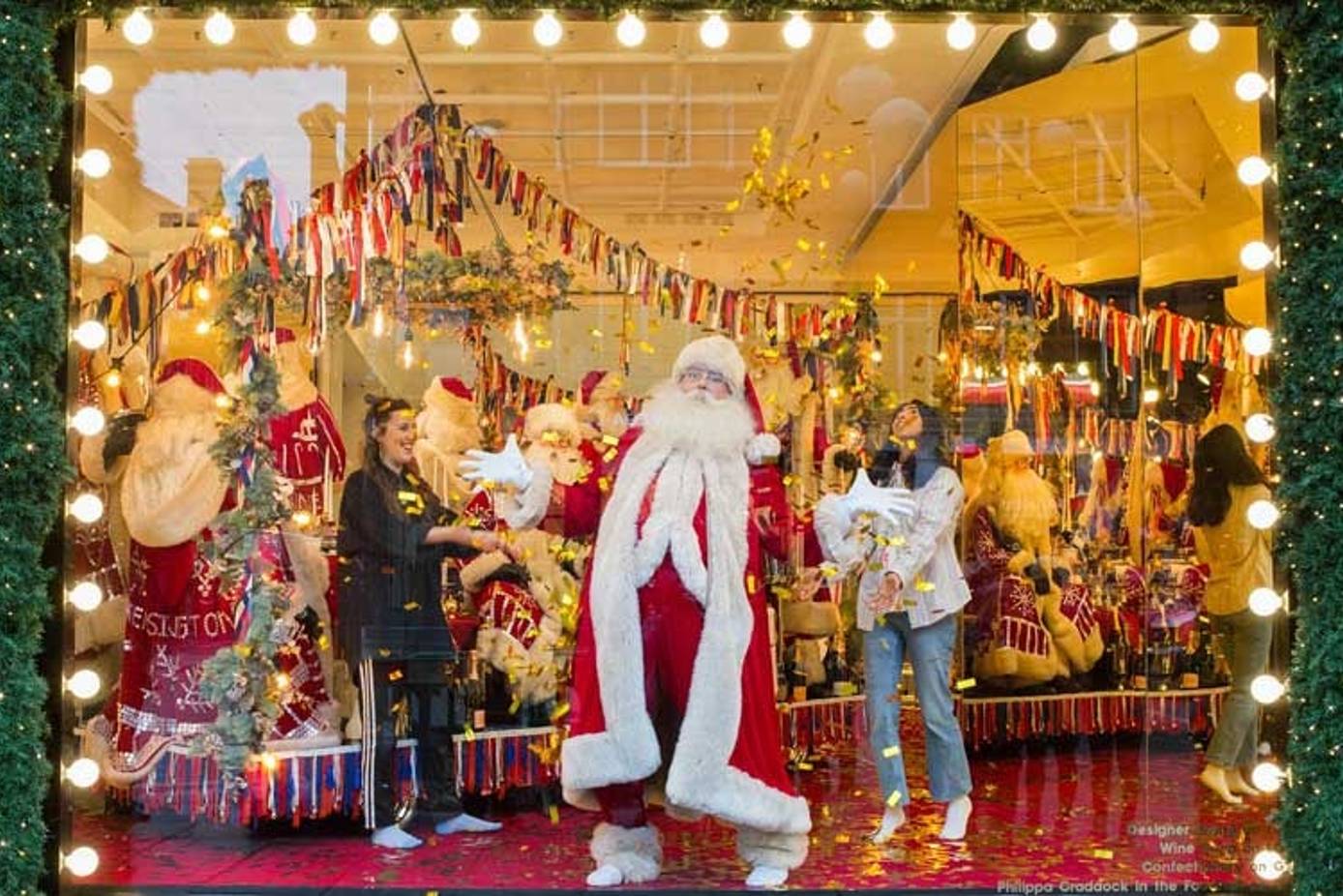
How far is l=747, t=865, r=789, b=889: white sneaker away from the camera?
4.22m

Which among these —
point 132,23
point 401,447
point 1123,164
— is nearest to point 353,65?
point 132,23

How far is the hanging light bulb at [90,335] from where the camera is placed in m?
4.20

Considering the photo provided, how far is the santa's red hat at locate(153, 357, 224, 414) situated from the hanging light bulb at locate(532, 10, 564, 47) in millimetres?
1575

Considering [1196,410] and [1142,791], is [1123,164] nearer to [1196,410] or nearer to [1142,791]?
[1196,410]

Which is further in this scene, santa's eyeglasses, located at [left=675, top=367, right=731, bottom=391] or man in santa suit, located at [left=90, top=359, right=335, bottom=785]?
man in santa suit, located at [left=90, top=359, right=335, bottom=785]

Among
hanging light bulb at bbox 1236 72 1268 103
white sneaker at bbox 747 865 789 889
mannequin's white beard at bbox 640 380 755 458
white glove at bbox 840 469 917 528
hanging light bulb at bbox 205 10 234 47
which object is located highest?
hanging light bulb at bbox 205 10 234 47

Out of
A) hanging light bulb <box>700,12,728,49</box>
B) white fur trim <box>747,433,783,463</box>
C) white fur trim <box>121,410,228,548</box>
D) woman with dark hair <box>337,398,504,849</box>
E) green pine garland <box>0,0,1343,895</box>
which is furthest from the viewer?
white fur trim <box>121,410,228,548</box>

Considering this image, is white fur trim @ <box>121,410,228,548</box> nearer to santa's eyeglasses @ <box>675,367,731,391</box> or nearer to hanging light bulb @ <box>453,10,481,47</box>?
hanging light bulb @ <box>453,10,481,47</box>

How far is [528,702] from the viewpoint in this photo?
502 cm

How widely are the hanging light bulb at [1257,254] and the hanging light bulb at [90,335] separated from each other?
11.3 feet

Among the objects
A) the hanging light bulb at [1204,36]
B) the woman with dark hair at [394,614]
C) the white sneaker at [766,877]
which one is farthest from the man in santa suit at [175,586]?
the hanging light bulb at [1204,36]

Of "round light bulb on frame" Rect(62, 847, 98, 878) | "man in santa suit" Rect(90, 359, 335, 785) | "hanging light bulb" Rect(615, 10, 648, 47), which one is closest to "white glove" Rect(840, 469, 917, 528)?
"hanging light bulb" Rect(615, 10, 648, 47)

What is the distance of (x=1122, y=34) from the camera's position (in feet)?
14.1

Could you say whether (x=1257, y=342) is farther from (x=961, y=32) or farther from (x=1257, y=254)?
(x=961, y=32)
